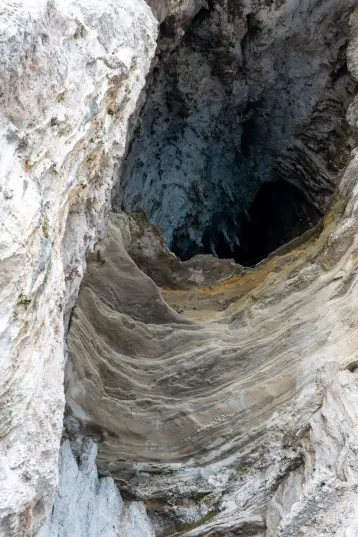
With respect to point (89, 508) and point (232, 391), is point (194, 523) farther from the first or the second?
point (232, 391)

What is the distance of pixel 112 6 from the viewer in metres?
4.94

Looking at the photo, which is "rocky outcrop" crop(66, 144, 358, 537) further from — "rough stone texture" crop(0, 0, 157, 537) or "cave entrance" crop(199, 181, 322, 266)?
"cave entrance" crop(199, 181, 322, 266)

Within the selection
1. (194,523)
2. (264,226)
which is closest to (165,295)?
(194,523)

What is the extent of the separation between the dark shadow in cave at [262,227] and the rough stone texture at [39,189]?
22.8 feet

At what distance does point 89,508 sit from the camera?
16.5 feet

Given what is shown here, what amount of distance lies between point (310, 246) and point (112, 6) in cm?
415

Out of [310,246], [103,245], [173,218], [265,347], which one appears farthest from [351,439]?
[173,218]

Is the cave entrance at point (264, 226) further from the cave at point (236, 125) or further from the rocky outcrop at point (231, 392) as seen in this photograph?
the rocky outcrop at point (231, 392)

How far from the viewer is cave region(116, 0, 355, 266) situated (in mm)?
9352

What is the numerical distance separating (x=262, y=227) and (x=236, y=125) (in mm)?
2811

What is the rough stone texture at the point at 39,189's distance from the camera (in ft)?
10.0

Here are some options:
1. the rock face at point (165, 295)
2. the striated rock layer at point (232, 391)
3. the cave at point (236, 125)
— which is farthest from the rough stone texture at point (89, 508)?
the cave at point (236, 125)

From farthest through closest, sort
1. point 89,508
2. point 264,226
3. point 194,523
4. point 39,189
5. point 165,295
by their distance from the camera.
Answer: point 264,226
point 165,295
point 194,523
point 89,508
point 39,189

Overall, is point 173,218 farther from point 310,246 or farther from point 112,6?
point 112,6
